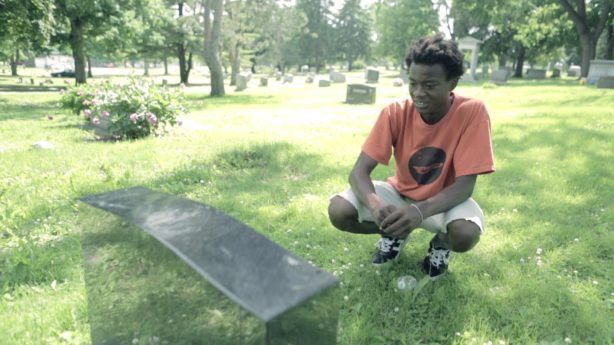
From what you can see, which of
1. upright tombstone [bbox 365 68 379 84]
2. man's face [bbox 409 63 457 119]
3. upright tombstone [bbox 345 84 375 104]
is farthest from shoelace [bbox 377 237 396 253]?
upright tombstone [bbox 365 68 379 84]

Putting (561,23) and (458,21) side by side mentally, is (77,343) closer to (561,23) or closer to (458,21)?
(561,23)

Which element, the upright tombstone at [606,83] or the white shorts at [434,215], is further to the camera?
the upright tombstone at [606,83]

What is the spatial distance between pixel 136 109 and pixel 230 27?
844 inches

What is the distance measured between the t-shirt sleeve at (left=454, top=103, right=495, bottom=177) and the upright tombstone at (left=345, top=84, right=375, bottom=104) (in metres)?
13.1

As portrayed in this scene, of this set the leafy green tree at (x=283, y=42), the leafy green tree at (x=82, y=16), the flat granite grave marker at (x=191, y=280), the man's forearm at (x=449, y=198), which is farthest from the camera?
the leafy green tree at (x=283, y=42)

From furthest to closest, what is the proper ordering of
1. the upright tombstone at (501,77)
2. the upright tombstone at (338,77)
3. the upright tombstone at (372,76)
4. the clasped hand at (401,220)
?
the upright tombstone at (372,76) → the upright tombstone at (338,77) → the upright tombstone at (501,77) → the clasped hand at (401,220)

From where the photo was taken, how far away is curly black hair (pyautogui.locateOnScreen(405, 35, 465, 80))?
2.56 m

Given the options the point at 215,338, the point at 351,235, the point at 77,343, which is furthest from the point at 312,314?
the point at 351,235

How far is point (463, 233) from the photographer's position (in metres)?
2.51

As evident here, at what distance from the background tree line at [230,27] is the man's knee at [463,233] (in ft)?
51.0

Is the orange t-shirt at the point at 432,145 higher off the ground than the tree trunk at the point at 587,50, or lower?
lower

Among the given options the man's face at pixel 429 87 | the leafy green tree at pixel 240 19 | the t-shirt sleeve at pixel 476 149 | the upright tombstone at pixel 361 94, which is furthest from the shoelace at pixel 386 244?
the leafy green tree at pixel 240 19

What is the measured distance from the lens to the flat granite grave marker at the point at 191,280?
1132mm

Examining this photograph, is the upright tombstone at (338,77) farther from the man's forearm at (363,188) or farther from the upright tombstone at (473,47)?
the man's forearm at (363,188)
